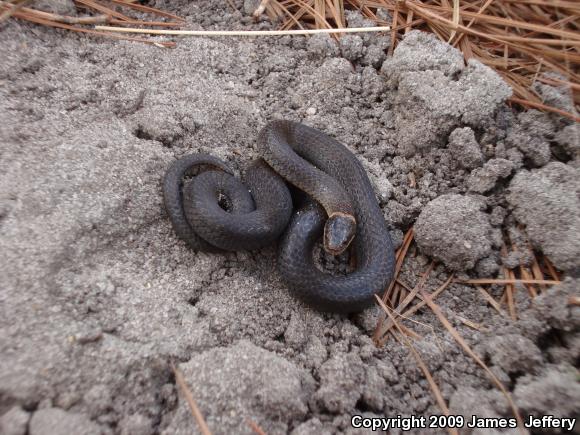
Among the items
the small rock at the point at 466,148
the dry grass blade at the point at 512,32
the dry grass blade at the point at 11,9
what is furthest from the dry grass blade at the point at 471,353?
the dry grass blade at the point at 11,9

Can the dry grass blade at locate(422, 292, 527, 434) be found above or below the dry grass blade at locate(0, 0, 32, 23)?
below

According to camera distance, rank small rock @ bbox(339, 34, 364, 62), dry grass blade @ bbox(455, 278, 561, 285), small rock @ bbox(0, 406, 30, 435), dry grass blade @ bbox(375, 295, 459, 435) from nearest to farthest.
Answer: small rock @ bbox(0, 406, 30, 435) < dry grass blade @ bbox(375, 295, 459, 435) < dry grass blade @ bbox(455, 278, 561, 285) < small rock @ bbox(339, 34, 364, 62)

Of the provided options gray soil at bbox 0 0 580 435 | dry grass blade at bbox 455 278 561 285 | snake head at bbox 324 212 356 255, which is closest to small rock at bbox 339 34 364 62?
gray soil at bbox 0 0 580 435

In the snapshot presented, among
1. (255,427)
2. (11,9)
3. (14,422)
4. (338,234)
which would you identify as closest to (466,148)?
(338,234)

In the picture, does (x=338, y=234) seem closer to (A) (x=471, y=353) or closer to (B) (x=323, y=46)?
(A) (x=471, y=353)

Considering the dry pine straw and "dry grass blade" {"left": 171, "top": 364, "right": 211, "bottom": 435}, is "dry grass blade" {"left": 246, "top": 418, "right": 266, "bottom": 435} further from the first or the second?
the dry pine straw

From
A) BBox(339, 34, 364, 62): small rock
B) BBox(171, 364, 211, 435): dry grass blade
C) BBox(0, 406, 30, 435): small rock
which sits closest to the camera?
BBox(0, 406, 30, 435): small rock

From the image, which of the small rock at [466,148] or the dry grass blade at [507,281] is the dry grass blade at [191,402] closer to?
the dry grass blade at [507,281]

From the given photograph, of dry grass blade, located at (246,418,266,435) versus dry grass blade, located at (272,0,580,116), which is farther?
dry grass blade, located at (272,0,580,116)
